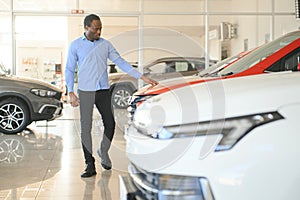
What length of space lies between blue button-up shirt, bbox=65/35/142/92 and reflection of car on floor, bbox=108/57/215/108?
637 cm

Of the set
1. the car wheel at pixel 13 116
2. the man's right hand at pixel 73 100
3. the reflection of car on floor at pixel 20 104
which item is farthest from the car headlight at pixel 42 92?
the man's right hand at pixel 73 100

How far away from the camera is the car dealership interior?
2.08 m

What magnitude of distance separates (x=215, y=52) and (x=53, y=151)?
21.7 ft

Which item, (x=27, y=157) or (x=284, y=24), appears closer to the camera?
(x=27, y=157)

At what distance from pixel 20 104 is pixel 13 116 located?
0.27 meters

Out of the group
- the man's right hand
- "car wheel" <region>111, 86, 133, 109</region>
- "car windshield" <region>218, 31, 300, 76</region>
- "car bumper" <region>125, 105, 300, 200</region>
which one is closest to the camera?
"car bumper" <region>125, 105, 300, 200</region>

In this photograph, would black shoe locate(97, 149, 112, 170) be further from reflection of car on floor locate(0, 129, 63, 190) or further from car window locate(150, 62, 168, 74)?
car window locate(150, 62, 168, 74)

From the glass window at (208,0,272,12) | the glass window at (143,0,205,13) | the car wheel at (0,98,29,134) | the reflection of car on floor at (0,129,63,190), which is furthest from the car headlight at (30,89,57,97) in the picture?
the glass window at (208,0,272,12)

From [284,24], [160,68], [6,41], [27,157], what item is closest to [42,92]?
[27,157]

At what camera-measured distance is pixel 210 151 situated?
Answer: 6.72 feet

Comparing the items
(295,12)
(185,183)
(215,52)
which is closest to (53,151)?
(185,183)

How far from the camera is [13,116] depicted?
29.9 feet

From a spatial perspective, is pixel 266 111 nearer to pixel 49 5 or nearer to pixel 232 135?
pixel 232 135

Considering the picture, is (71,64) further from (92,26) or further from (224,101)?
(224,101)
